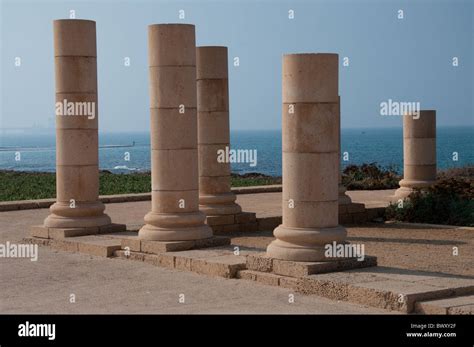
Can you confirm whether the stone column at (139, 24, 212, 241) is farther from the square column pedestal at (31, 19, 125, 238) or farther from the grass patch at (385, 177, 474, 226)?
the grass patch at (385, 177, 474, 226)

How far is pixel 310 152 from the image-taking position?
13938 mm

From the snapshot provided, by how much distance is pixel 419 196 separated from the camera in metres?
22.8

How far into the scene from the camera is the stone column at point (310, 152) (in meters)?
13.9

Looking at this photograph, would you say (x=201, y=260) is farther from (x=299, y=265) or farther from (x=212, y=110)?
(x=212, y=110)

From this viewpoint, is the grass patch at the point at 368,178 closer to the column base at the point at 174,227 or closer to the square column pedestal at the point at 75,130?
the square column pedestal at the point at 75,130

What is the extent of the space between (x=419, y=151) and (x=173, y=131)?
9.83 metres

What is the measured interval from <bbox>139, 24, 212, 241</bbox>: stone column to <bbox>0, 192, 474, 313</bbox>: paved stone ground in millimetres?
1171

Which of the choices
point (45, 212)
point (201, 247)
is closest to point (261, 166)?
point (45, 212)

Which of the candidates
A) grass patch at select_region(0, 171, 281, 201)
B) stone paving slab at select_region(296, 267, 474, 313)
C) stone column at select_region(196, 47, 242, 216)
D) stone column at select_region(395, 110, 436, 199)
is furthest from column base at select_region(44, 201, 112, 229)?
grass patch at select_region(0, 171, 281, 201)

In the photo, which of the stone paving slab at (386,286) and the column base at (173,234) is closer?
the stone paving slab at (386,286)

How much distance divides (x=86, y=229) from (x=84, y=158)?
1.50 meters

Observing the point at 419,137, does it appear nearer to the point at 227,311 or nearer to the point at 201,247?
the point at 201,247

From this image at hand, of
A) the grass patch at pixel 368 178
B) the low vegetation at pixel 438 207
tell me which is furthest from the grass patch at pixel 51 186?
the low vegetation at pixel 438 207

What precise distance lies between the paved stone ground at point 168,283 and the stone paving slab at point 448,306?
2.08 ft
